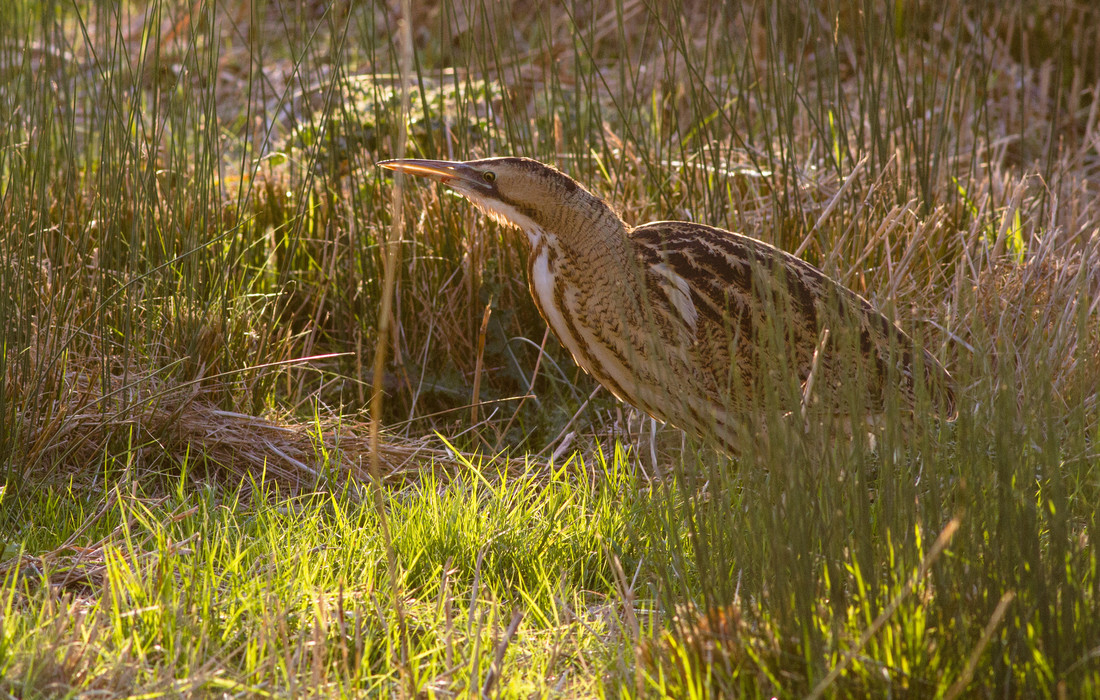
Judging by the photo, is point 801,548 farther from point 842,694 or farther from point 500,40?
point 500,40

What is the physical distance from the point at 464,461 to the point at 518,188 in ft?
1.91

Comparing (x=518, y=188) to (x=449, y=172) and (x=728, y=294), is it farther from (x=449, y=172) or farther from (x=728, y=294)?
(x=728, y=294)

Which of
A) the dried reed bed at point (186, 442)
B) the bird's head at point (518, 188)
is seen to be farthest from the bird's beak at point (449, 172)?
the dried reed bed at point (186, 442)

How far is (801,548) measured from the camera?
4.72 feet

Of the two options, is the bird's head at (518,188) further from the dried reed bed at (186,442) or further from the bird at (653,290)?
the dried reed bed at (186,442)

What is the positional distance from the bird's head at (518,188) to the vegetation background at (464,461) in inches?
8.4

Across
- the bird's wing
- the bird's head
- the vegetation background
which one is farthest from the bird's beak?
the bird's wing

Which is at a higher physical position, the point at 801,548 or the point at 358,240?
→ the point at 358,240

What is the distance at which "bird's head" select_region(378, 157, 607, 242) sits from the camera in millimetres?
2412

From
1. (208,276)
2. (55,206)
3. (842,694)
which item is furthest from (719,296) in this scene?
(55,206)

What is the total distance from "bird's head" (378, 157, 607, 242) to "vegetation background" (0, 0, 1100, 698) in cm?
21

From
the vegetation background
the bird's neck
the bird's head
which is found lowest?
the vegetation background

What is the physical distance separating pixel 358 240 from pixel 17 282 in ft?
3.55

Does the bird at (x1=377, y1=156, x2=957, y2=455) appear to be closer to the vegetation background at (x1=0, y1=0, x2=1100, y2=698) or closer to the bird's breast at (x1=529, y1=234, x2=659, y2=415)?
the bird's breast at (x1=529, y1=234, x2=659, y2=415)
